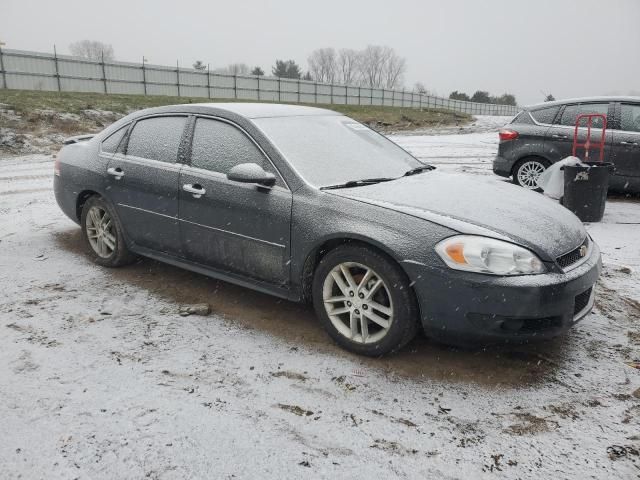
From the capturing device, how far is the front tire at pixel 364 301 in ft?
10.3

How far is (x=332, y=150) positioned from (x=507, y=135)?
18.5 feet

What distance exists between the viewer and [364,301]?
3.30 metres

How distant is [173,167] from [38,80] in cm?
2524

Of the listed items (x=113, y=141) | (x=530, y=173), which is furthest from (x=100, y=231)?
(x=530, y=173)

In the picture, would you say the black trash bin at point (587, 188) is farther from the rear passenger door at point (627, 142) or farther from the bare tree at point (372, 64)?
the bare tree at point (372, 64)

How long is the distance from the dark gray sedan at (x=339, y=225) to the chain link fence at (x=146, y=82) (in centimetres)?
2372

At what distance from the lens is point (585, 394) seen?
2975 millimetres

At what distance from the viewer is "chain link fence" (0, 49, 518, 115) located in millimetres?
24703

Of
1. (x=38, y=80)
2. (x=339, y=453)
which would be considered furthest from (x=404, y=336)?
(x=38, y=80)

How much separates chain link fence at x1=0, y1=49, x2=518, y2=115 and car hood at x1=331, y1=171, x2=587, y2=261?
2551cm

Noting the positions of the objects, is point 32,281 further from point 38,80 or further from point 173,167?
point 38,80

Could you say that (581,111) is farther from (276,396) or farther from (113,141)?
(276,396)

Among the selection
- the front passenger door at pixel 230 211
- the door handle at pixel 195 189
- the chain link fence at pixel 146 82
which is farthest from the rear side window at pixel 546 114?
the chain link fence at pixel 146 82

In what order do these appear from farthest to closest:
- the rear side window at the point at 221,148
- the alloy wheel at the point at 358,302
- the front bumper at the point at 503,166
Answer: the front bumper at the point at 503,166 < the rear side window at the point at 221,148 < the alloy wheel at the point at 358,302
